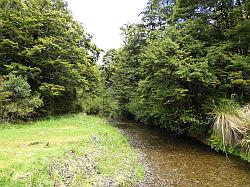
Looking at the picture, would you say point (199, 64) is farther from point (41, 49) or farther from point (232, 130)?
point (41, 49)

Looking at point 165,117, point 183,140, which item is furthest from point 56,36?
point 183,140

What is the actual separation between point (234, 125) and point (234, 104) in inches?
82.5

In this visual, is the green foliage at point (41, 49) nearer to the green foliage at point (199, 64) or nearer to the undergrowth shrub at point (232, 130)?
the green foliage at point (199, 64)

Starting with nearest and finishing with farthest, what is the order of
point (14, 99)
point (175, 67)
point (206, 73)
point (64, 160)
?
1. point (64, 160)
2. point (206, 73)
3. point (175, 67)
4. point (14, 99)

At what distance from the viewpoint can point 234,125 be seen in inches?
544

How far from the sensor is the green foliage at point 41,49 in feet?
67.4

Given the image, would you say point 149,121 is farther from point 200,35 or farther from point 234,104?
point 234,104

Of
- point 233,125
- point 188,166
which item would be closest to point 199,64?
point 233,125

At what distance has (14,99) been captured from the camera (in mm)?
17688

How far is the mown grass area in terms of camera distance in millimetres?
7492

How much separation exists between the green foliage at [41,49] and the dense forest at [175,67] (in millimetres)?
70

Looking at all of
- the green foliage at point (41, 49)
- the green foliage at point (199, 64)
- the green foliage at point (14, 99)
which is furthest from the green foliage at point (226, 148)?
the green foliage at point (41, 49)

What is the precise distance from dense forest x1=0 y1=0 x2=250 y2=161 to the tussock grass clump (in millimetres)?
45

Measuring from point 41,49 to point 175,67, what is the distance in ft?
32.9
